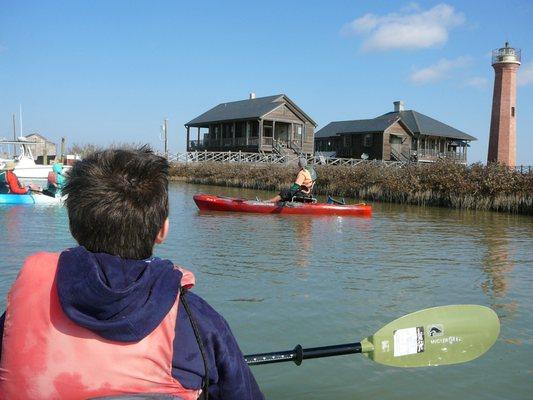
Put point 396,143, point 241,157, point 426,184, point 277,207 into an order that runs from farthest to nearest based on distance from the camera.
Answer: point 396,143 → point 241,157 → point 426,184 → point 277,207

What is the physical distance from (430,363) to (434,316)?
0.28 m

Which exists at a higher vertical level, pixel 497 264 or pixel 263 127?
pixel 263 127

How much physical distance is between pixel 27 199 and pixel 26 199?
0.03 metres

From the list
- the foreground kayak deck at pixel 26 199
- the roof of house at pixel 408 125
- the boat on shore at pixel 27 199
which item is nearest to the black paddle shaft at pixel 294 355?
the boat on shore at pixel 27 199

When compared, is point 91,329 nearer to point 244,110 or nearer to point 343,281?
point 343,281

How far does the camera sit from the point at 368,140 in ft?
156

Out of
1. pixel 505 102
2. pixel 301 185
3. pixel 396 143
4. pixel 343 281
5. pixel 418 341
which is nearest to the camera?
pixel 418 341

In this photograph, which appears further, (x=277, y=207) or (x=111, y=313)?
(x=277, y=207)

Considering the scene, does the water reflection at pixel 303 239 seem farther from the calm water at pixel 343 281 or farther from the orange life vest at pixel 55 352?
the orange life vest at pixel 55 352

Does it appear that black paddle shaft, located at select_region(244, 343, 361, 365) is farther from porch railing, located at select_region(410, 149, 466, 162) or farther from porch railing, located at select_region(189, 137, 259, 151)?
porch railing, located at select_region(410, 149, 466, 162)

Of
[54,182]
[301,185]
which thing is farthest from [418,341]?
[54,182]

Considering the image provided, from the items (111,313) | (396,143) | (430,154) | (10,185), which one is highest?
(396,143)

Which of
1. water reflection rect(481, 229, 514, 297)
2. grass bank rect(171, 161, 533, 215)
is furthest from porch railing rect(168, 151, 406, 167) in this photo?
water reflection rect(481, 229, 514, 297)

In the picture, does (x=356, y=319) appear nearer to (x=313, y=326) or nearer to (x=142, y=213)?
(x=313, y=326)
